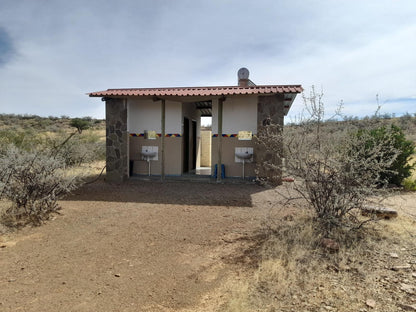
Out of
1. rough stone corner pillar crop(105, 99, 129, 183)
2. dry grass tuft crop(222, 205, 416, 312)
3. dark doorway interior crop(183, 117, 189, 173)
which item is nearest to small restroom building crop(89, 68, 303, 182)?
rough stone corner pillar crop(105, 99, 129, 183)

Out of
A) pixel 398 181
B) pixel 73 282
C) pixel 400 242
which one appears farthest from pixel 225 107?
pixel 73 282

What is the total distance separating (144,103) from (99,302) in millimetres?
7593

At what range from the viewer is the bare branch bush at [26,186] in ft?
15.1

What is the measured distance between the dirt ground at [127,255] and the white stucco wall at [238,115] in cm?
314

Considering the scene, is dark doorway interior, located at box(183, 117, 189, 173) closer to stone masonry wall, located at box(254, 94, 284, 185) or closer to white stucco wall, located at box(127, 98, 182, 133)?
white stucco wall, located at box(127, 98, 182, 133)

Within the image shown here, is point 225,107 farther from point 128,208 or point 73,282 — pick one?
point 73,282

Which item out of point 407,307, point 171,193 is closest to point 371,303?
point 407,307

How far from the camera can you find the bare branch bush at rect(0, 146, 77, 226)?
461 cm

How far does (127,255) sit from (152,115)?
6399 mm

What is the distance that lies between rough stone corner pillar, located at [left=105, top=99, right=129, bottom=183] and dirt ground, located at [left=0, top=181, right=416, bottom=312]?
8.54ft

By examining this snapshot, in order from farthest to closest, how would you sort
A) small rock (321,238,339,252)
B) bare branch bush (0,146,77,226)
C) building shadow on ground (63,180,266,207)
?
building shadow on ground (63,180,266,207)
bare branch bush (0,146,77,226)
small rock (321,238,339,252)

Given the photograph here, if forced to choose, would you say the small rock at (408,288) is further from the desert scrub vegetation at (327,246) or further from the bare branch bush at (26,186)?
the bare branch bush at (26,186)

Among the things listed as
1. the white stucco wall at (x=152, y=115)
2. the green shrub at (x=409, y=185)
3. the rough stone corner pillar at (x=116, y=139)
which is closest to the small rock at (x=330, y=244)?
the green shrub at (x=409, y=185)

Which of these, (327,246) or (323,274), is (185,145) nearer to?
(327,246)
